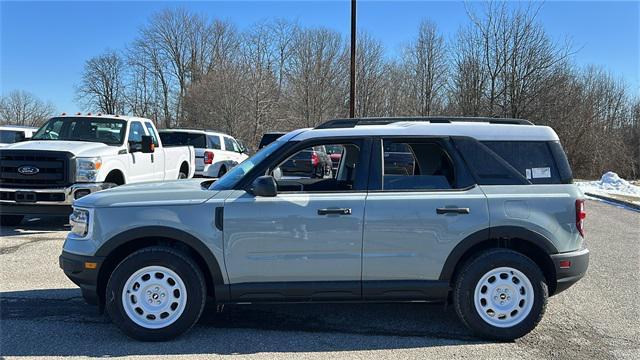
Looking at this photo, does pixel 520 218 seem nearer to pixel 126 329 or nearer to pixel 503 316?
pixel 503 316

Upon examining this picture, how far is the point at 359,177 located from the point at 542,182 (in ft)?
5.31

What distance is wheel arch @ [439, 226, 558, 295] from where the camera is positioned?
4.16 metres

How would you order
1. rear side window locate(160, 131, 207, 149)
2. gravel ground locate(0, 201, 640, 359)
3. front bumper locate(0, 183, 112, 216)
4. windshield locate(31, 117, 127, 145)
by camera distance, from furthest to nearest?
rear side window locate(160, 131, 207, 149) → windshield locate(31, 117, 127, 145) → front bumper locate(0, 183, 112, 216) → gravel ground locate(0, 201, 640, 359)

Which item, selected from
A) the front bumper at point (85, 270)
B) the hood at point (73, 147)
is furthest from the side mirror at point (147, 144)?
the front bumper at point (85, 270)

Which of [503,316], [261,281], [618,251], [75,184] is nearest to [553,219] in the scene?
[503,316]

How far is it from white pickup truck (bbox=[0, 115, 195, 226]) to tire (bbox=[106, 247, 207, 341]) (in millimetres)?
4864

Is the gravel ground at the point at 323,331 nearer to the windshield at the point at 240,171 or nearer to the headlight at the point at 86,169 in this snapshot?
the windshield at the point at 240,171

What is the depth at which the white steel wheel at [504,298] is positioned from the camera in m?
4.21

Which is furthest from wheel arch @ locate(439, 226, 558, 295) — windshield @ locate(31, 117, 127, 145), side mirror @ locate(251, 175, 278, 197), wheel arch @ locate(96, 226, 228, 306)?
windshield @ locate(31, 117, 127, 145)

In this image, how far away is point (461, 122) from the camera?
4.61 meters

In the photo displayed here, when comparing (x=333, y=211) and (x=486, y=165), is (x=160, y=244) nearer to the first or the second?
(x=333, y=211)

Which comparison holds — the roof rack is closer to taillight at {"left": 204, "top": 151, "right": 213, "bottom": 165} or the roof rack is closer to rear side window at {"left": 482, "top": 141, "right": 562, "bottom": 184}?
rear side window at {"left": 482, "top": 141, "right": 562, "bottom": 184}

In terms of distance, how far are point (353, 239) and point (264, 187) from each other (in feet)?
2.84

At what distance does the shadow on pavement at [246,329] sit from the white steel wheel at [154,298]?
0.65ft
